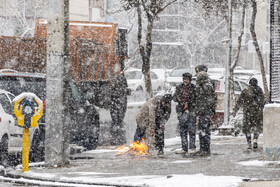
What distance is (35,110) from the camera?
10.7 meters

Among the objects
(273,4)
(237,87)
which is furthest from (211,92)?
(237,87)

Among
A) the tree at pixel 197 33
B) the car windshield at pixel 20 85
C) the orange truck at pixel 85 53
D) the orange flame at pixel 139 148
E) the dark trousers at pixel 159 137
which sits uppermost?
the tree at pixel 197 33

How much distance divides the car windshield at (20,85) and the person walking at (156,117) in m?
2.17

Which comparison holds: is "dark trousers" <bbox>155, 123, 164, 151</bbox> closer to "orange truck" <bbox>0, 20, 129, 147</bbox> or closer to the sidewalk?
the sidewalk

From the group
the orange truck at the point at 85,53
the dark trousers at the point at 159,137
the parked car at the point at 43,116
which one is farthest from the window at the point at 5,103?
the orange truck at the point at 85,53

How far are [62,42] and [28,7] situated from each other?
1726 inches

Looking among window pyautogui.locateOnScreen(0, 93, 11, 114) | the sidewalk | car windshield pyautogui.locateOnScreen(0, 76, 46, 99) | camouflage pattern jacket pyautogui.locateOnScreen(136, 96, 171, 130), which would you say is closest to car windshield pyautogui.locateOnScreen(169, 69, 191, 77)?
the sidewalk

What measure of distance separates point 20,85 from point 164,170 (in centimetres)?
441

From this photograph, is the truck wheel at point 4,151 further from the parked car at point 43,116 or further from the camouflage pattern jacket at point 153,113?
the camouflage pattern jacket at point 153,113

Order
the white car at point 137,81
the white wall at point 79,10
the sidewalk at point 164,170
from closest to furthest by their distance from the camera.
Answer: the sidewalk at point 164,170 < the white car at point 137,81 < the white wall at point 79,10

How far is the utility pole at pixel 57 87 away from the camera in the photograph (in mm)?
11789

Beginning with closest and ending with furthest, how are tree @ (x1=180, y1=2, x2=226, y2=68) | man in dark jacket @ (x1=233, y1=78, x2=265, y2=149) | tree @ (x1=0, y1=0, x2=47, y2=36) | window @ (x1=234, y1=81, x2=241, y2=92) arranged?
man in dark jacket @ (x1=233, y1=78, x2=265, y2=149) → window @ (x1=234, y1=81, x2=241, y2=92) → tree @ (x1=0, y1=0, x2=47, y2=36) → tree @ (x1=180, y1=2, x2=226, y2=68)

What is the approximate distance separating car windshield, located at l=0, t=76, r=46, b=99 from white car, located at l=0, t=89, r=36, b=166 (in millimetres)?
1342

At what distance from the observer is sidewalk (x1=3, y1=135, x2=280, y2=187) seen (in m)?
9.61
